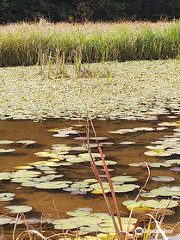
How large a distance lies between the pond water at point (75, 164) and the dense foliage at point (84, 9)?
44.0 feet

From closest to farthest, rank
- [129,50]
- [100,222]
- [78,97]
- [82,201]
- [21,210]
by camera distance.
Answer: [100,222] < [21,210] < [82,201] < [78,97] < [129,50]

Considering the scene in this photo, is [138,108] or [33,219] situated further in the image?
[138,108]

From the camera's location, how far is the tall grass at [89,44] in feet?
25.5

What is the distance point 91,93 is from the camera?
Result: 4.64 m

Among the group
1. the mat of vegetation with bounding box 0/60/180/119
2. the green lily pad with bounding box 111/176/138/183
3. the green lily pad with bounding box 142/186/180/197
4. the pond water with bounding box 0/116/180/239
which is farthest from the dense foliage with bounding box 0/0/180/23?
the green lily pad with bounding box 142/186/180/197

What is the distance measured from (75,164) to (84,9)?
14950mm

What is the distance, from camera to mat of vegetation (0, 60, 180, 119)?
3727mm

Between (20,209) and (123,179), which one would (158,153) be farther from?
(20,209)

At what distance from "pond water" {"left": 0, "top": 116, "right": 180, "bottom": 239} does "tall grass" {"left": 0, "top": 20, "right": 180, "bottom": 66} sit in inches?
173

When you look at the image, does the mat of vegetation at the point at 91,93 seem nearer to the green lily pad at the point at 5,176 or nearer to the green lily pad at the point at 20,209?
the green lily pad at the point at 5,176

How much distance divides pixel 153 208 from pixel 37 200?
42cm

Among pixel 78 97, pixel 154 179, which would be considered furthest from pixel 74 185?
pixel 78 97

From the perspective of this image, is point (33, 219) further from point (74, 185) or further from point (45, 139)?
point (45, 139)

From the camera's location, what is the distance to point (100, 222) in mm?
1504
